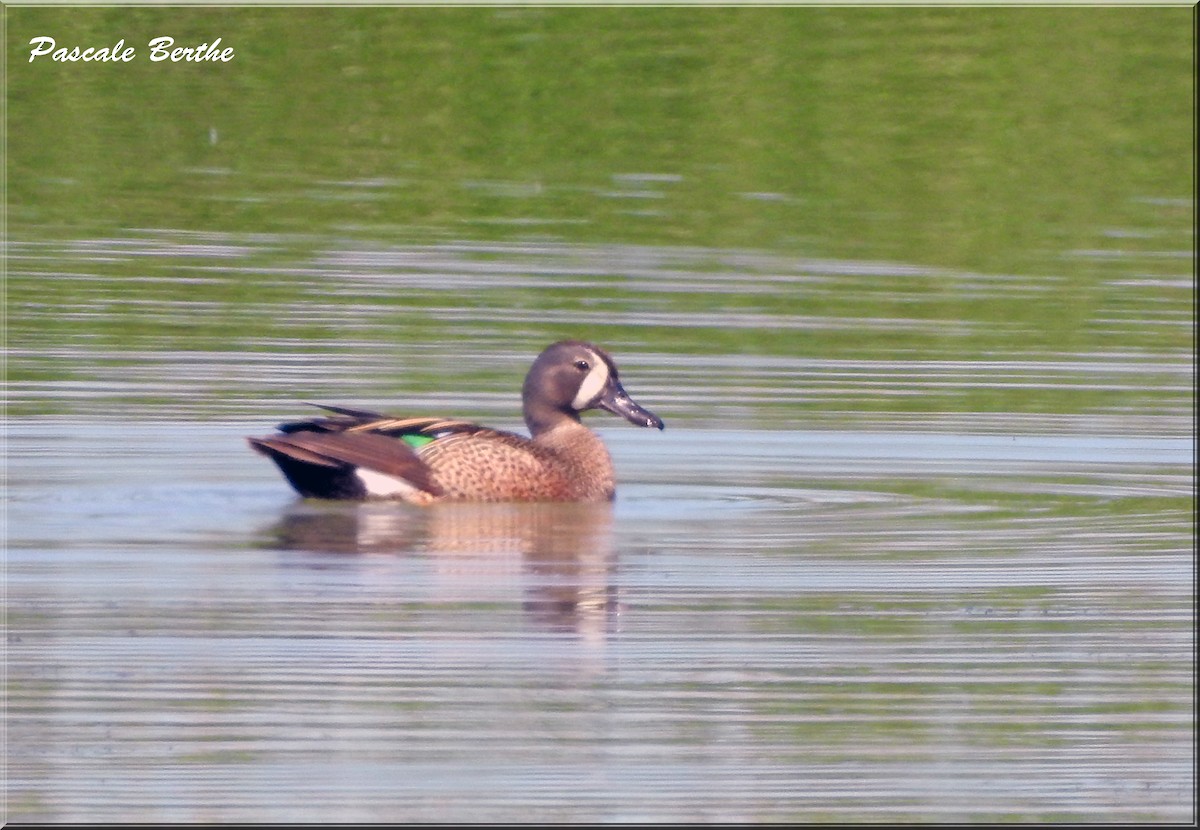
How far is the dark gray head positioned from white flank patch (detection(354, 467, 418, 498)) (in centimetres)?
93

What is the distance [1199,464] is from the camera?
11.6m

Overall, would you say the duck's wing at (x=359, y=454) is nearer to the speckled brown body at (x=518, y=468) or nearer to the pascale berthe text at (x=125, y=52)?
the speckled brown body at (x=518, y=468)

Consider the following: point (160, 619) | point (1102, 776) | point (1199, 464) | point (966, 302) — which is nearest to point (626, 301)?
point (966, 302)

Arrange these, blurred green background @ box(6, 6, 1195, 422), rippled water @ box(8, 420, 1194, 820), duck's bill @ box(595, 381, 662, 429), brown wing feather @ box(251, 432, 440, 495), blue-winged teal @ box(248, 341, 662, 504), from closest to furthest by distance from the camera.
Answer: rippled water @ box(8, 420, 1194, 820) → brown wing feather @ box(251, 432, 440, 495) → blue-winged teal @ box(248, 341, 662, 504) → duck's bill @ box(595, 381, 662, 429) → blurred green background @ box(6, 6, 1195, 422)

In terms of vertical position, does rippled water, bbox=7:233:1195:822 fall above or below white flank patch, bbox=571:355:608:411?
below

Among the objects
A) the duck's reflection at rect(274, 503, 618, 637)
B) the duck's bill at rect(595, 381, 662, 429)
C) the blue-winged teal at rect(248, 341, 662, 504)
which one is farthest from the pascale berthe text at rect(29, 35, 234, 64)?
the duck's reflection at rect(274, 503, 618, 637)

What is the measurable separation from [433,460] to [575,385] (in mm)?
953

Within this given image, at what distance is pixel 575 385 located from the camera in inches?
A: 448

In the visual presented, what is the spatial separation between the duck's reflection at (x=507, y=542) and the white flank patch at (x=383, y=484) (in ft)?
0.20

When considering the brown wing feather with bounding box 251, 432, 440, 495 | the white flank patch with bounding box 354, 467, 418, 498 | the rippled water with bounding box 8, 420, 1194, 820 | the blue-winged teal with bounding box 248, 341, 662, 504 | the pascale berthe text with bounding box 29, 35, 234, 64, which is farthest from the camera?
the pascale berthe text with bounding box 29, 35, 234, 64

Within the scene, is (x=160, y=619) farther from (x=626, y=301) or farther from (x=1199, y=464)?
(x=626, y=301)

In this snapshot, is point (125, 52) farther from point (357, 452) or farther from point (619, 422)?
point (357, 452)

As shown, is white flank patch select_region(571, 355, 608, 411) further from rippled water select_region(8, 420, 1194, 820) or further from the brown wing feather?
the brown wing feather

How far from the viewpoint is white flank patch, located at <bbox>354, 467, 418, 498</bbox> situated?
34.7ft
